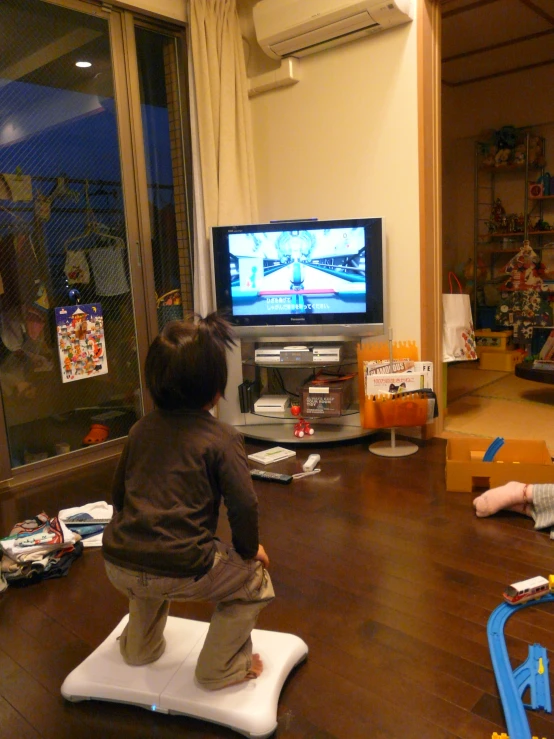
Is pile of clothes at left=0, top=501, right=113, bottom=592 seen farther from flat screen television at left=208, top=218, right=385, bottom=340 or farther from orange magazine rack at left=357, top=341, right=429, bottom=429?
flat screen television at left=208, top=218, right=385, bottom=340

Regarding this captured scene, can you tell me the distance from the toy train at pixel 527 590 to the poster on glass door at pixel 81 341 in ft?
7.79

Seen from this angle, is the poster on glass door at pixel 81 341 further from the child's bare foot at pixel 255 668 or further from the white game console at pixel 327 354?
the child's bare foot at pixel 255 668

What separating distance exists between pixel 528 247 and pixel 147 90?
361 centimetres

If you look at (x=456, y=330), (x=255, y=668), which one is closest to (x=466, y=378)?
(x=456, y=330)

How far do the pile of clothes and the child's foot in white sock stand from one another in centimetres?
146

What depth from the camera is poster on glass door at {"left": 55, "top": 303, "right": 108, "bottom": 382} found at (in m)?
3.21

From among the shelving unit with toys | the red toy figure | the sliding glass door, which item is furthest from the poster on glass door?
the shelving unit with toys

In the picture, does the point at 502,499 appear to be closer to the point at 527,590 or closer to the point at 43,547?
the point at 527,590

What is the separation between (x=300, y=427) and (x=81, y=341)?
49.8 inches

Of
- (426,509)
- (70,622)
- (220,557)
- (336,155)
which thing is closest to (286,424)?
(426,509)

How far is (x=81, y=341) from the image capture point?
329 centimetres

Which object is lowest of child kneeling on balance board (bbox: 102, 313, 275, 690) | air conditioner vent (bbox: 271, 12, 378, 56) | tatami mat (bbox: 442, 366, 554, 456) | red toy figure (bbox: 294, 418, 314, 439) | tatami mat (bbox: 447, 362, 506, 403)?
tatami mat (bbox: 442, 366, 554, 456)

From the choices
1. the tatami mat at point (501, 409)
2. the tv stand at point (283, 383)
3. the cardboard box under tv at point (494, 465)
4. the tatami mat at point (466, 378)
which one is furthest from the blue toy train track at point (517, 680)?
the tatami mat at point (466, 378)

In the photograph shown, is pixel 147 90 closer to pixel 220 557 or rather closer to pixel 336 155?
pixel 336 155
